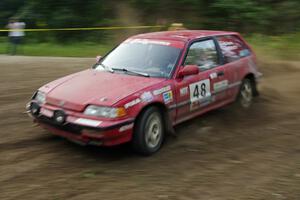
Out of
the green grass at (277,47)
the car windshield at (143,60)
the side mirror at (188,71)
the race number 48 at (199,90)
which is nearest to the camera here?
the side mirror at (188,71)

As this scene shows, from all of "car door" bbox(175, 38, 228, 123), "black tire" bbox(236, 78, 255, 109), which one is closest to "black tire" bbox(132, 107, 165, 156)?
"car door" bbox(175, 38, 228, 123)

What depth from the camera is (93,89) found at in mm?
6402

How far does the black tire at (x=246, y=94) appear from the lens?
8.88m

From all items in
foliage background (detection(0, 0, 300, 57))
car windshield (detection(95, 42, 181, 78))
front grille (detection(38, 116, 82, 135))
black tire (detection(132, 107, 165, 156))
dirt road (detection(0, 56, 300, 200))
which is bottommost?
dirt road (detection(0, 56, 300, 200))

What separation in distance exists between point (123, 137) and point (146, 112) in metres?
0.51

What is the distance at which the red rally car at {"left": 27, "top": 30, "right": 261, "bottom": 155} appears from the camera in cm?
599

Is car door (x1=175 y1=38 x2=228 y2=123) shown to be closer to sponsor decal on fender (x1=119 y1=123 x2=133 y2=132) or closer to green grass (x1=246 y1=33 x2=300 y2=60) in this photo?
sponsor decal on fender (x1=119 y1=123 x2=133 y2=132)

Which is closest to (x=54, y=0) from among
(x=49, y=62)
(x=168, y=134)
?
(x=49, y=62)

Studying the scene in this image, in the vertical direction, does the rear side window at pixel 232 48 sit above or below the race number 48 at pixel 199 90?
above

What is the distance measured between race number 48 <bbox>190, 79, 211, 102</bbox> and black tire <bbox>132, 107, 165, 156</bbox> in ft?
2.64

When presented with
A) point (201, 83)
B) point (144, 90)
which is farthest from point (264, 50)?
point (144, 90)

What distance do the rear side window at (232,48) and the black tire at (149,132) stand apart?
7.57 feet

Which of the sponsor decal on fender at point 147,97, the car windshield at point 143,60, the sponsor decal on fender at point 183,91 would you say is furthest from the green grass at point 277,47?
the sponsor decal on fender at point 147,97

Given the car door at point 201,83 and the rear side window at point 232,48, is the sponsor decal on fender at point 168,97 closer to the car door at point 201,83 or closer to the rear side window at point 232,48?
the car door at point 201,83
